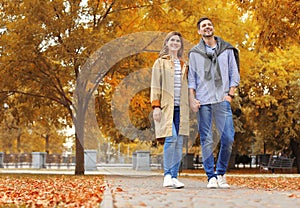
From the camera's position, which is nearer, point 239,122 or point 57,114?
point 57,114

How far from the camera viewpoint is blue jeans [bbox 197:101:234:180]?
726 centimetres

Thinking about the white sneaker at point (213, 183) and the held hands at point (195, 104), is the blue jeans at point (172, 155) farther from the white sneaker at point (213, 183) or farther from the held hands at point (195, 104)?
the white sneaker at point (213, 183)

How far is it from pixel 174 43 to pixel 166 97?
2.55ft

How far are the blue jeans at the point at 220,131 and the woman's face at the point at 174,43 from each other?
911mm

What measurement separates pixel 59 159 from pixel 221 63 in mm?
31477

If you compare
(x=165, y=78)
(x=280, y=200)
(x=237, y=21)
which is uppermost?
(x=237, y=21)

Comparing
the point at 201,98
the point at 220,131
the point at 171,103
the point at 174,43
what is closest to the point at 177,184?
the point at 220,131

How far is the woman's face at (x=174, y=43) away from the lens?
757 cm

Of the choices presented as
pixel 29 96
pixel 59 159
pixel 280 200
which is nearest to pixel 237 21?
pixel 29 96

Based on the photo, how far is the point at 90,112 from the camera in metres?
20.4

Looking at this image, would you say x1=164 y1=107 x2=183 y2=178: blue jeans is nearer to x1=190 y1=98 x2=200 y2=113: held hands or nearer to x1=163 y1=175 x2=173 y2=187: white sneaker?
x1=163 y1=175 x2=173 y2=187: white sneaker

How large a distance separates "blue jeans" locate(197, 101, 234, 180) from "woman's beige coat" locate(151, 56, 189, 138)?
25 centimetres

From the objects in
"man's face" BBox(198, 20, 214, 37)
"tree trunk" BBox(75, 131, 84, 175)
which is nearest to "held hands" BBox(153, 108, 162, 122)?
"man's face" BBox(198, 20, 214, 37)

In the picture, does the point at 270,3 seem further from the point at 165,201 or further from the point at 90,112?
the point at 90,112
